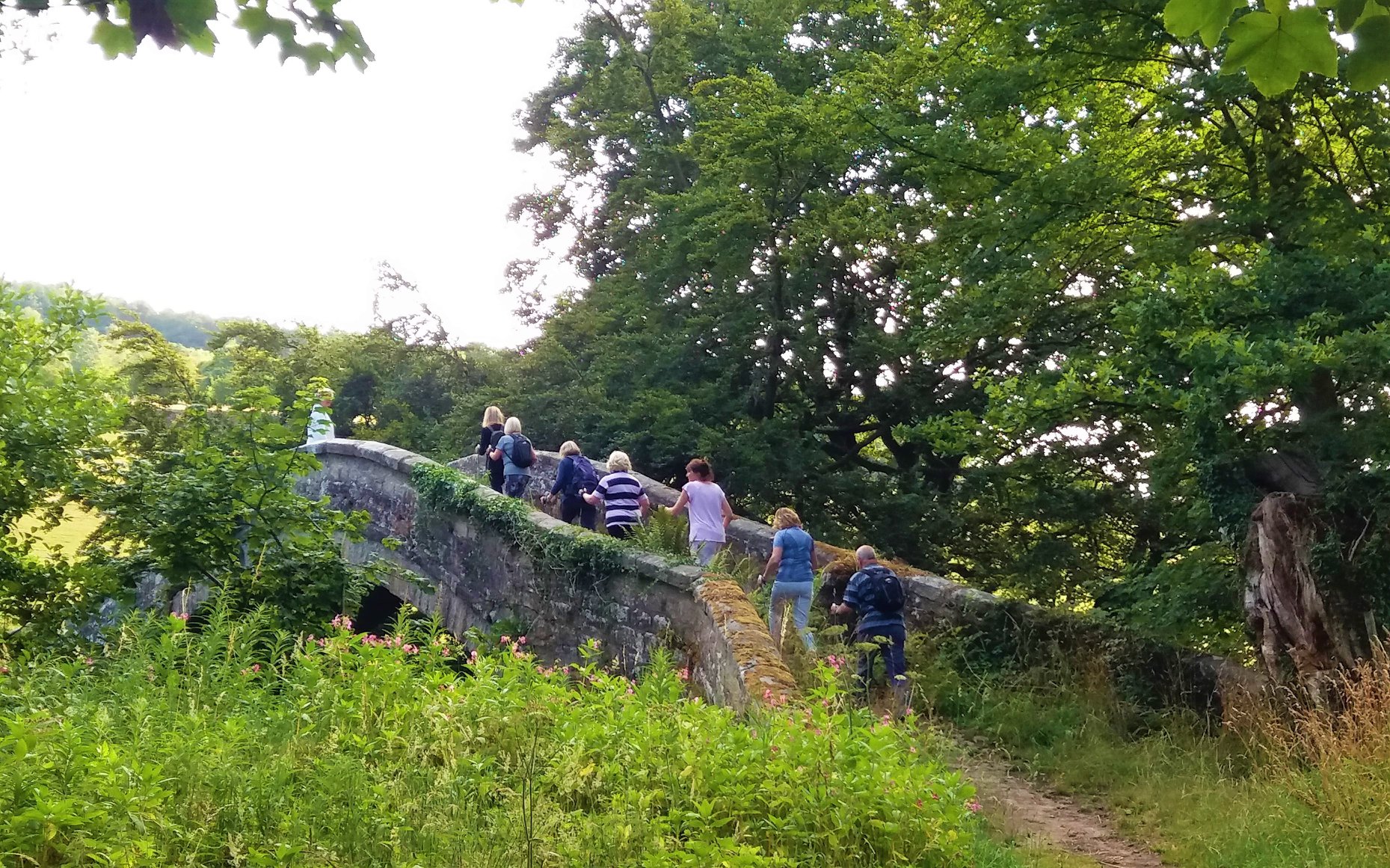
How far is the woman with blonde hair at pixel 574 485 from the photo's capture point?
34.3ft

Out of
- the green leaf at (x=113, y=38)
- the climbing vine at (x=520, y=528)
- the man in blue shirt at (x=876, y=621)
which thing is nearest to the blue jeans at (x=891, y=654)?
the man in blue shirt at (x=876, y=621)

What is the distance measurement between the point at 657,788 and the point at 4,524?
573cm

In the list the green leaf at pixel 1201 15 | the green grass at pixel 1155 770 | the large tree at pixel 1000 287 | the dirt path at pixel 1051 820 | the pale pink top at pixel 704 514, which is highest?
the large tree at pixel 1000 287

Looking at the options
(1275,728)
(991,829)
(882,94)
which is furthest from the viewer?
(882,94)

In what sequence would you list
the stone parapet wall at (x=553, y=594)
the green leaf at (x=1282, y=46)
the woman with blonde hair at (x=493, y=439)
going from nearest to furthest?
the green leaf at (x=1282, y=46) < the stone parapet wall at (x=553, y=594) < the woman with blonde hair at (x=493, y=439)

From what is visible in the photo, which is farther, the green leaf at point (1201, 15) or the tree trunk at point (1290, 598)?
the tree trunk at point (1290, 598)

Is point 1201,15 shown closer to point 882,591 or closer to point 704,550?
point 882,591

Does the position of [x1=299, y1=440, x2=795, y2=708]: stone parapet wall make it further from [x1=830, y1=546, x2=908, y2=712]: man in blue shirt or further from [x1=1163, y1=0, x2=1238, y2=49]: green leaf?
[x1=1163, y1=0, x2=1238, y2=49]: green leaf

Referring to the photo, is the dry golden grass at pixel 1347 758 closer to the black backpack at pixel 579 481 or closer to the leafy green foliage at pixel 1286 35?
the leafy green foliage at pixel 1286 35

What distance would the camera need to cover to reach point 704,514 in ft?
27.7

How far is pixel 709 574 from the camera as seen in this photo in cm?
721

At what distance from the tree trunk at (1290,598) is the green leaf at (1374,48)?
5559 mm

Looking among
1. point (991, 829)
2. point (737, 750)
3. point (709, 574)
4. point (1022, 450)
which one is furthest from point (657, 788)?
point (1022, 450)

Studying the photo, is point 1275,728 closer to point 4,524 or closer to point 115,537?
point 115,537
